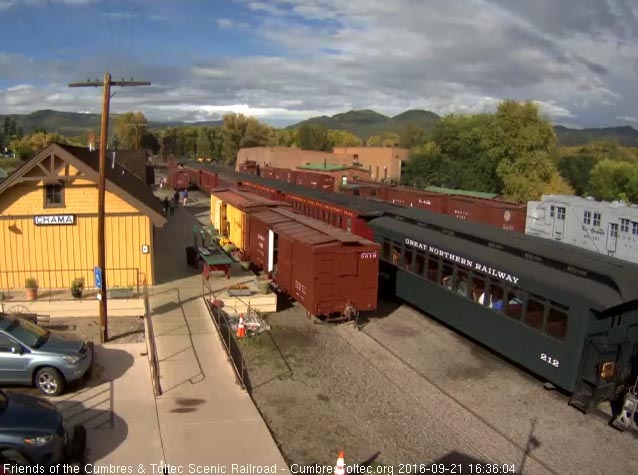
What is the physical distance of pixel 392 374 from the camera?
544 inches

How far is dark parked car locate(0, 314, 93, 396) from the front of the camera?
11.4 m

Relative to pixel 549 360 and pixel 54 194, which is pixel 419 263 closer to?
pixel 549 360

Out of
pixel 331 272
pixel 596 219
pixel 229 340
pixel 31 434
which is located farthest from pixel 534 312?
pixel 596 219

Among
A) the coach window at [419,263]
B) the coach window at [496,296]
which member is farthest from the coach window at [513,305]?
the coach window at [419,263]

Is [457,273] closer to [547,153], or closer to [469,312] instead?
[469,312]

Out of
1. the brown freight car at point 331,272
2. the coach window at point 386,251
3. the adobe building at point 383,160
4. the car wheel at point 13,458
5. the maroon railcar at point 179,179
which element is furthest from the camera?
the adobe building at point 383,160

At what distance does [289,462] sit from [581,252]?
9.96 m

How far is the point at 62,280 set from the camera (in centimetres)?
1906

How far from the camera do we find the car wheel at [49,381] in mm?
11516

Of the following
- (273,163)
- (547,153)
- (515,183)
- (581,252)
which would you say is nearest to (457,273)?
(581,252)

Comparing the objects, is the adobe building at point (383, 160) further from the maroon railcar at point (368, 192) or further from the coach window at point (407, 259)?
the coach window at point (407, 259)

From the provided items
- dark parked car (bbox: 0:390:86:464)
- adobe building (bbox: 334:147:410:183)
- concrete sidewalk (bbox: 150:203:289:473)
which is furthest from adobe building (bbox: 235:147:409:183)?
dark parked car (bbox: 0:390:86:464)

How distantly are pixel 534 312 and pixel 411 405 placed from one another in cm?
389

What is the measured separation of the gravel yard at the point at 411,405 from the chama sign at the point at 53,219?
8369 mm
